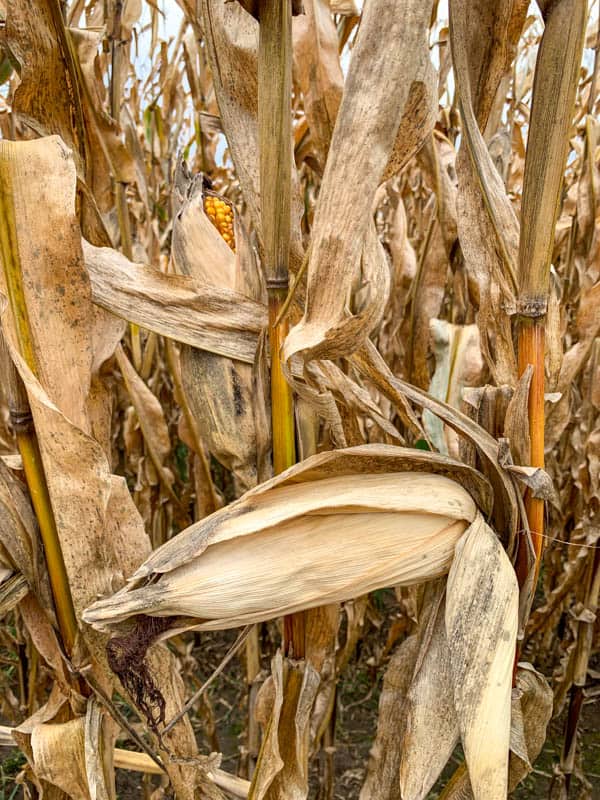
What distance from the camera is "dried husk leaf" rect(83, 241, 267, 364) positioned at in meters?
0.56

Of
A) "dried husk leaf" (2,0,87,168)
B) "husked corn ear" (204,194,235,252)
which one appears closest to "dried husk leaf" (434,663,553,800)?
"husked corn ear" (204,194,235,252)

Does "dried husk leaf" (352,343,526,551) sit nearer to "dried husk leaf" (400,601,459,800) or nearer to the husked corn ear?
"dried husk leaf" (400,601,459,800)

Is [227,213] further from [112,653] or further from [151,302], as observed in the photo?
[112,653]

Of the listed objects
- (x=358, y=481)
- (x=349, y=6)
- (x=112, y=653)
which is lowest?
(x=112, y=653)

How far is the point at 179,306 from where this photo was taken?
56cm

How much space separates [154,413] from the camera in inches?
38.7

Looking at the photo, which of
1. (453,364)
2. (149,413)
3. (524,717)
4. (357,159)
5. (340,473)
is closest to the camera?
(357,159)

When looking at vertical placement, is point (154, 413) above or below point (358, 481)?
below

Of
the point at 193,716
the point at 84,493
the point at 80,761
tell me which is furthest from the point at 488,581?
the point at 193,716

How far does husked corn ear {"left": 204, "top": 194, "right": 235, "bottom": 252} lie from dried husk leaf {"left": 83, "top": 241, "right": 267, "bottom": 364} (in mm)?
152

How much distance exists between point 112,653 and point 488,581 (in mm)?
285

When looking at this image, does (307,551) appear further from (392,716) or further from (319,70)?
(319,70)

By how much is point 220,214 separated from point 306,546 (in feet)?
1.26

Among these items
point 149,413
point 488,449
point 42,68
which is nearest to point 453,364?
point 488,449
